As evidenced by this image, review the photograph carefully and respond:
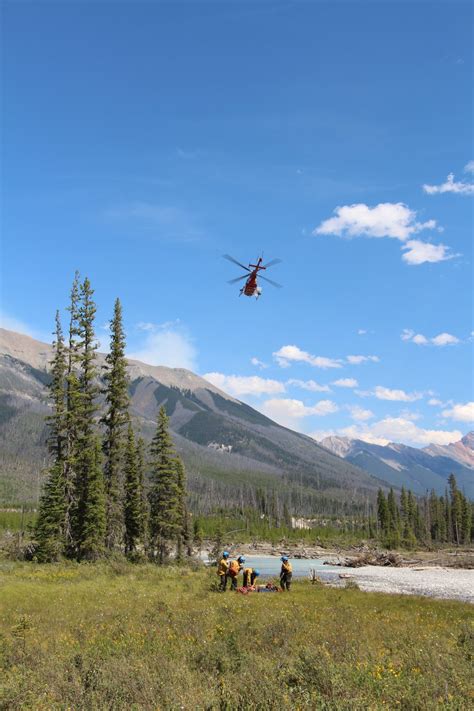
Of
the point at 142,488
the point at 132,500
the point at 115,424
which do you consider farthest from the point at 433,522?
the point at 115,424

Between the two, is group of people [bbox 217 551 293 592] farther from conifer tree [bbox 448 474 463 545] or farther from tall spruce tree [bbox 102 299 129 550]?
conifer tree [bbox 448 474 463 545]

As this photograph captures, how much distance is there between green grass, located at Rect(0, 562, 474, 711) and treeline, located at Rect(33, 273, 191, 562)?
1792 cm

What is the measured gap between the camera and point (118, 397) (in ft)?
147

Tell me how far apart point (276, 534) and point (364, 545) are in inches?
1094

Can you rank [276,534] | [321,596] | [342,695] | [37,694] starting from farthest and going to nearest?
[276,534] < [321,596] < [37,694] < [342,695]

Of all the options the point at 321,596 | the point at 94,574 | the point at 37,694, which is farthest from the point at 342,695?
the point at 94,574

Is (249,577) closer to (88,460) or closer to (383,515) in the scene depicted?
(88,460)

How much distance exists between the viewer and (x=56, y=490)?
40844mm

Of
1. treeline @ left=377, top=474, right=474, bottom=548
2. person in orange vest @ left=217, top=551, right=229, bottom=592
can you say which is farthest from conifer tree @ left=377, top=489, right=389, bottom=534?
person in orange vest @ left=217, top=551, right=229, bottom=592

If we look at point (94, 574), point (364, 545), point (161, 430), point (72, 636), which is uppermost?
point (161, 430)

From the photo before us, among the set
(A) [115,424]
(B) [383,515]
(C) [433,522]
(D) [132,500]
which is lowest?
(C) [433,522]

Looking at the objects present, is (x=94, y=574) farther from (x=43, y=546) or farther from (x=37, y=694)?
(x=37, y=694)

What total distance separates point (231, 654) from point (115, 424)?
107ft

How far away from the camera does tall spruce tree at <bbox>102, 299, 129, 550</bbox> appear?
141 feet
